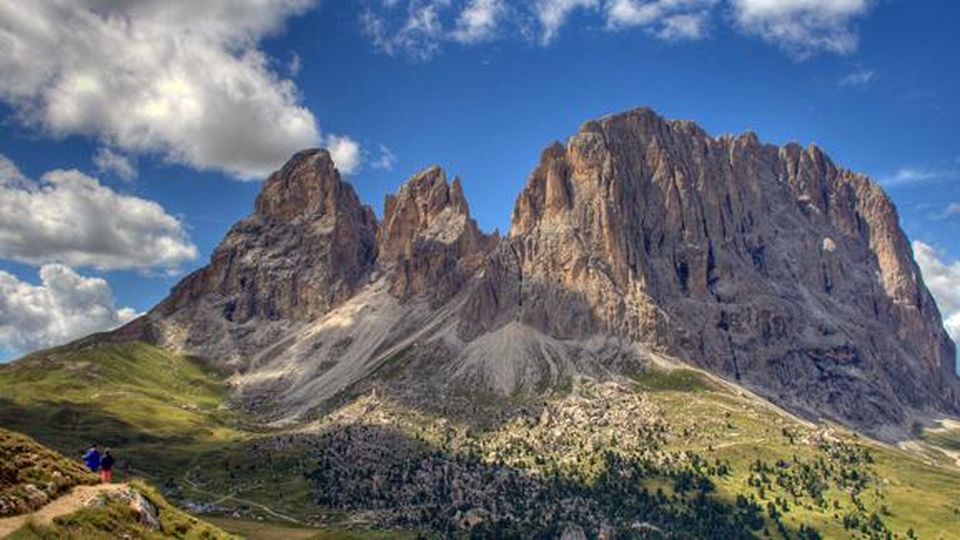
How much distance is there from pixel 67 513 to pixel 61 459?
1123 cm

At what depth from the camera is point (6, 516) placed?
52594 millimetres

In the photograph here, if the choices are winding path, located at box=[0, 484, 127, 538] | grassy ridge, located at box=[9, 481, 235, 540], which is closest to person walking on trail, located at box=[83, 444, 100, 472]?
grassy ridge, located at box=[9, 481, 235, 540]

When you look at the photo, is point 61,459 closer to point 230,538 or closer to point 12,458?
point 12,458

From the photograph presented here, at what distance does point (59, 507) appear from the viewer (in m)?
56.4

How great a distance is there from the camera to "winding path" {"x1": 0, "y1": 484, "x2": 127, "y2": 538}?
5147 centimetres

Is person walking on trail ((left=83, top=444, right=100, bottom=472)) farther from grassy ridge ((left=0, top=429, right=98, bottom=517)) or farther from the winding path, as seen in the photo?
the winding path

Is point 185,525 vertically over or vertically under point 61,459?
under

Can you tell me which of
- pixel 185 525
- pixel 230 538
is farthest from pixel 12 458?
pixel 230 538

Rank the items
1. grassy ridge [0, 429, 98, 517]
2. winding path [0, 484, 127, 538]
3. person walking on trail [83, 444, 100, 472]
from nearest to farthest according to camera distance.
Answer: winding path [0, 484, 127, 538], grassy ridge [0, 429, 98, 517], person walking on trail [83, 444, 100, 472]

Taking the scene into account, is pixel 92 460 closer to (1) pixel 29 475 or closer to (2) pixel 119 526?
(1) pixel 29 475

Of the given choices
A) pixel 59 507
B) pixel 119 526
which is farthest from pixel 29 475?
pixel 119 526

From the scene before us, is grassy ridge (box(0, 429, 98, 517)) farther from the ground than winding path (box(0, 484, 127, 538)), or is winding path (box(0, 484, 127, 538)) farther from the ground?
grassy ridge (box(0, 429, 98, 517))

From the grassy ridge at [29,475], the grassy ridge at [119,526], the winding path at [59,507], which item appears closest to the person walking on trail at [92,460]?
the grassy ridge at [29,475]

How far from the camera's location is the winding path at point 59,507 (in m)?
51.5
